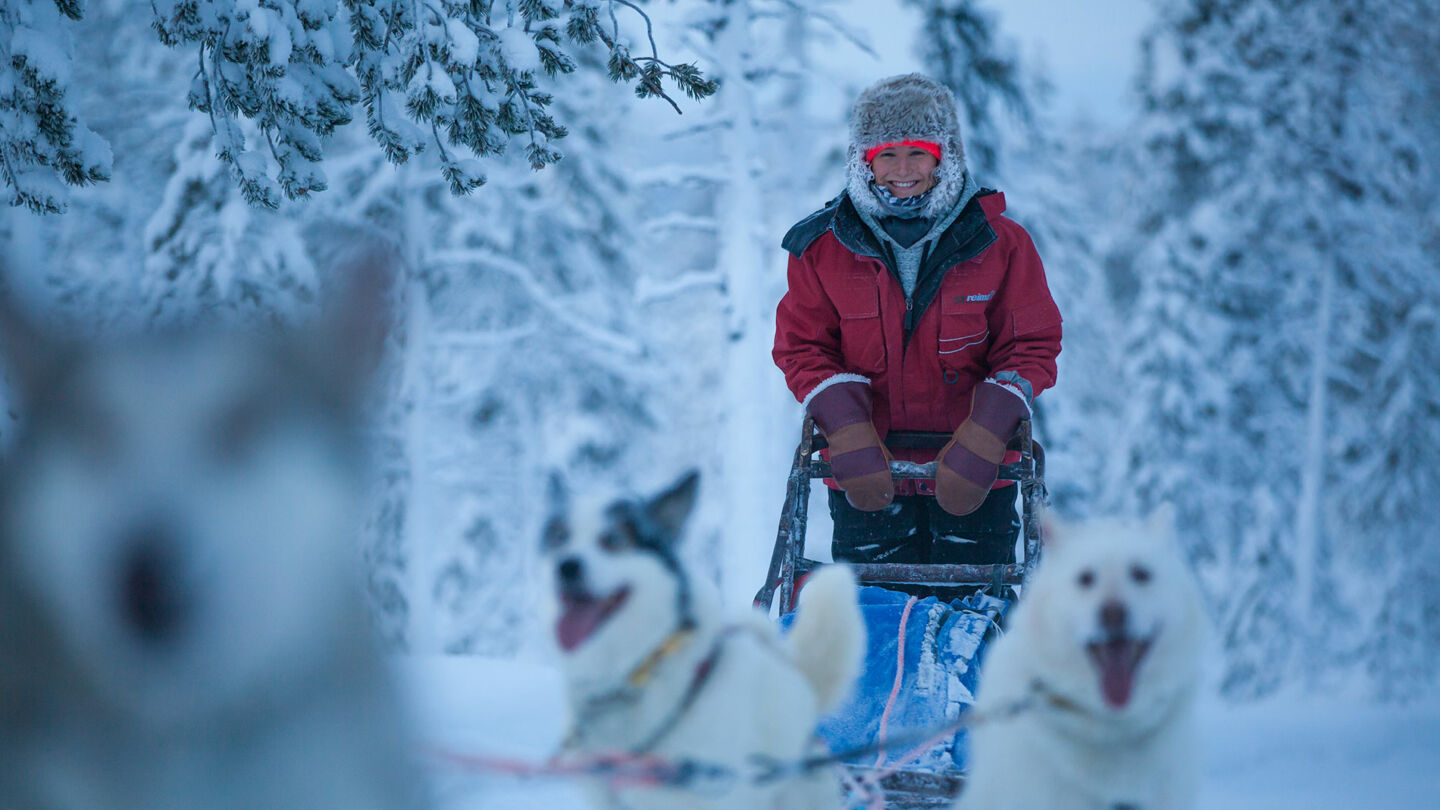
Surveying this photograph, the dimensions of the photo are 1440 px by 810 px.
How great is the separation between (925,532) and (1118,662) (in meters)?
2.14

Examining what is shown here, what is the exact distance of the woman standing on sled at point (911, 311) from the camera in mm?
2945

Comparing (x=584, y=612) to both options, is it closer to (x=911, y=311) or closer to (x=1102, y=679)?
(x=1102, y=679)

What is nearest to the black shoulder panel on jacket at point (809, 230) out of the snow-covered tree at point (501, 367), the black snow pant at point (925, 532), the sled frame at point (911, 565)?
the sled frame at point (911, 565)

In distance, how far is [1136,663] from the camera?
1.33 m

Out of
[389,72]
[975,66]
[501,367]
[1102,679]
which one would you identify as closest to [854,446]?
[1102,679]

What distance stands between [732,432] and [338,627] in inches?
306

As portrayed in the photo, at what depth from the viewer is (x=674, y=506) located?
1.38m

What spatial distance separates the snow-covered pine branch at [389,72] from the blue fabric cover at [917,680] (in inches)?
78.6

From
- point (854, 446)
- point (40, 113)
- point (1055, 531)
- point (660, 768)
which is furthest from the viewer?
point (40, 113)

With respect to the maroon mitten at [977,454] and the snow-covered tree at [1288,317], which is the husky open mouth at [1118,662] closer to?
the maroon mitten at [977,454]

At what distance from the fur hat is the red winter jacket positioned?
8 centimetres

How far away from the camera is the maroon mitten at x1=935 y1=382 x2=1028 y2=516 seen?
269cm

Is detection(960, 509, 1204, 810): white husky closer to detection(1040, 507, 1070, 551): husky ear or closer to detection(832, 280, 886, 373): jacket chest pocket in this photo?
detection(1040, 507, 1070, 551): husky ear

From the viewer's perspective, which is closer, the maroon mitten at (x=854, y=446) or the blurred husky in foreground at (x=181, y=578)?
the blurred husky in foreground at (x=181, y=578)
